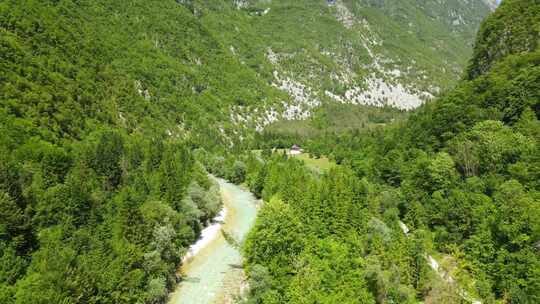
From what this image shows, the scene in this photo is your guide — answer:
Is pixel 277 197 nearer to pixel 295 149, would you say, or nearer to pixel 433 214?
pixel 433 214

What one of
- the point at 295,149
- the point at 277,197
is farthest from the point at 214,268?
the point at 295,149

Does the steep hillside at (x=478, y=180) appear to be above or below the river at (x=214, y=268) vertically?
above

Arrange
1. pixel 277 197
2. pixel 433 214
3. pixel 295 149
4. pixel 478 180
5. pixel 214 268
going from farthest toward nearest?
pixel 295 149 → pixel 433 214 → pixel 478 180 → pixel 277 197 → pixel 214 268

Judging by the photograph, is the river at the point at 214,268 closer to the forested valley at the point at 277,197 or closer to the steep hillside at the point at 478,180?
the forested valley at the point at 277,197

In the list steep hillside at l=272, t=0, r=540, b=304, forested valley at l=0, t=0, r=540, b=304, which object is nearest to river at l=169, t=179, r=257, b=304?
forested valley at l=0, t=0, r=540, b=304

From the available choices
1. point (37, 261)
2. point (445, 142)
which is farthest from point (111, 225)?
point (445, 142)

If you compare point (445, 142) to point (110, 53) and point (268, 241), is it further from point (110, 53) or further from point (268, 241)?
point (110, 53)

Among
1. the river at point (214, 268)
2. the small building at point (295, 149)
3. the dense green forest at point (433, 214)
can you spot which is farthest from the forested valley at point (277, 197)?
the small building at point (295, 149)
